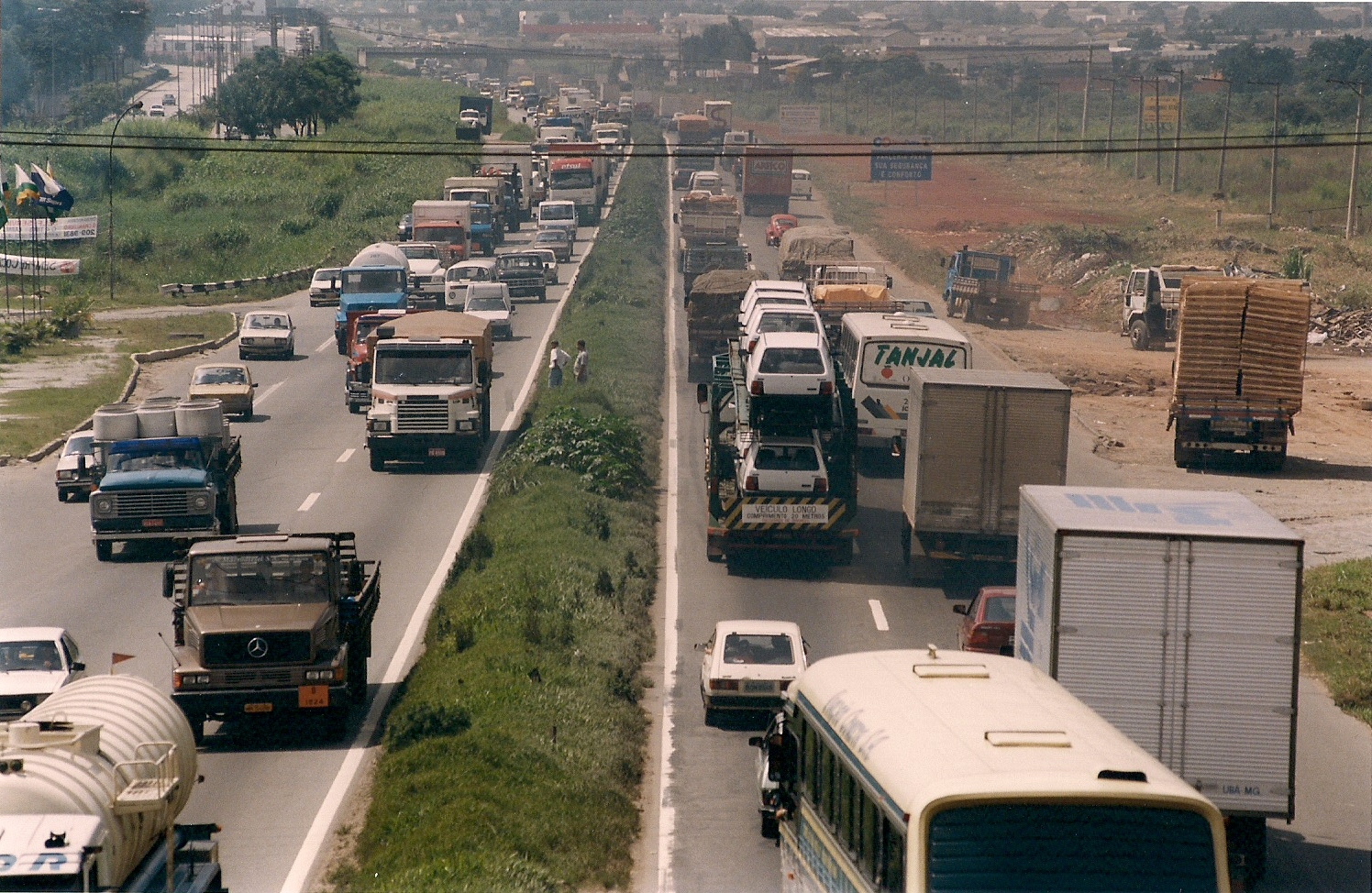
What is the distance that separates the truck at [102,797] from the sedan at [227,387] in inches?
1251

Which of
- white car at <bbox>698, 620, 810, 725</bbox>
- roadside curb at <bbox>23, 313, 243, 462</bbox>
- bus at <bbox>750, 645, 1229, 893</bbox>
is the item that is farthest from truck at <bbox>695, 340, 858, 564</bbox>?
bus at <bbox>750, 645, 1229, 893</bbox>

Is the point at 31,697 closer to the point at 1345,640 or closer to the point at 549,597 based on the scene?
the point at 549,597

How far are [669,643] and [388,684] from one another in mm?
4685

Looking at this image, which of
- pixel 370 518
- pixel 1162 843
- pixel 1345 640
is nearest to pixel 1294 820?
pixel 1345 640

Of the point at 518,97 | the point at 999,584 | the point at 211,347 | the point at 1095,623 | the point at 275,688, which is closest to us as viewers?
the point at 1095,623

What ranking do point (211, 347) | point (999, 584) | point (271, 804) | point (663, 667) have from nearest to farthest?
point (271, 804)
point (663, 667)
point (999, 584)
point (211, 347)

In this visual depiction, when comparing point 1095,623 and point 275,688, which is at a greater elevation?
point 1095,623

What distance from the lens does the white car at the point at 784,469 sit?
28656 millimetres

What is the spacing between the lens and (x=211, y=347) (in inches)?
2226

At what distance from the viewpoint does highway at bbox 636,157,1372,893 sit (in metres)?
16.2

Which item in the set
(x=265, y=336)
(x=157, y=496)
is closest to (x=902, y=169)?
(x=265, y=336)

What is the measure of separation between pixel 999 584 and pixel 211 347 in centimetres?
3621

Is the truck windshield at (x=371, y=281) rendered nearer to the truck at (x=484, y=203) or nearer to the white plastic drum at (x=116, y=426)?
the truck at (x=484, y=203)

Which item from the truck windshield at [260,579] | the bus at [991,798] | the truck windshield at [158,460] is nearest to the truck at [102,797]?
the bus at [991,798]
